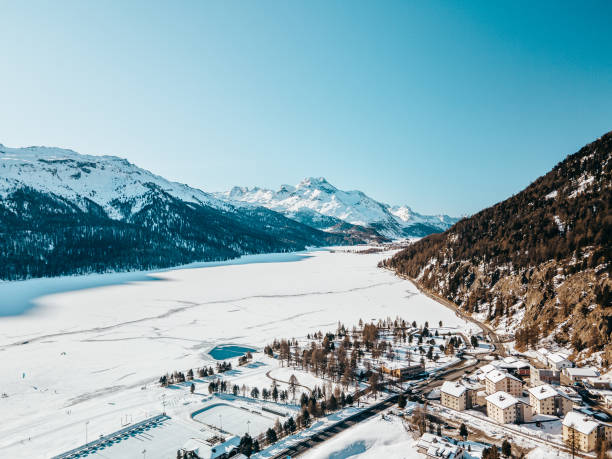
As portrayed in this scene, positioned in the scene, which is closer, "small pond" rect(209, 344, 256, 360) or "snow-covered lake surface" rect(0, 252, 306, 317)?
"small pond" rect(209, 344, 256, 360)

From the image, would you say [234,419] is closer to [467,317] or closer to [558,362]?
[558,362]

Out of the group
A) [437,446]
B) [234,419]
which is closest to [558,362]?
[437,446]

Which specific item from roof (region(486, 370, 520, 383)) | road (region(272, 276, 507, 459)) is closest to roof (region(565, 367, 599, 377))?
roof (region(486, 370, 520, 383))

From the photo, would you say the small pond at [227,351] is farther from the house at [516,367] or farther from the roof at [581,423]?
the roof at [581,423]

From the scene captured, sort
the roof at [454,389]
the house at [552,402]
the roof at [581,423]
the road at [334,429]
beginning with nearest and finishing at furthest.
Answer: the roof at [581,423], the road at [334,429], the house at [552,402], the roof at [454,389]

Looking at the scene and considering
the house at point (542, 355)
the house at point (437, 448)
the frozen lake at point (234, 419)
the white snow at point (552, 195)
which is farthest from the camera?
the white snow at point (552, 195)

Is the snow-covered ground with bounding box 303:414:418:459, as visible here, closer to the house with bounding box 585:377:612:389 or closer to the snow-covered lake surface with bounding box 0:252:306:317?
the house with bounding box 585:377:612:389

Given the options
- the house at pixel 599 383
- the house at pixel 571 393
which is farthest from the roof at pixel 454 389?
the house at pixel 599 383

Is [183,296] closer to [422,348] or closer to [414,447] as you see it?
[422,348]
